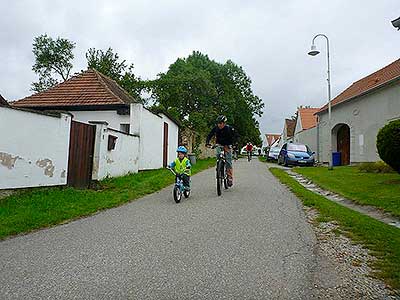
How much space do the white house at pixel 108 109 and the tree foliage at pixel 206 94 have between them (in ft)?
46.7

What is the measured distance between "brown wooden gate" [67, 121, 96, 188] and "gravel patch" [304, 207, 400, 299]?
7428mm

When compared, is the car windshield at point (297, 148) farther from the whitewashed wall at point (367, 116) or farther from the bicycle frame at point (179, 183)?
the bicycle frame at point (179, 183)

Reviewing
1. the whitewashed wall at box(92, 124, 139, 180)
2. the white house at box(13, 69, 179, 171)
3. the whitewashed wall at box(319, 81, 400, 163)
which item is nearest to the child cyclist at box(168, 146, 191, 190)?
the whitewashed wall at box(92, 124, 139, 180)

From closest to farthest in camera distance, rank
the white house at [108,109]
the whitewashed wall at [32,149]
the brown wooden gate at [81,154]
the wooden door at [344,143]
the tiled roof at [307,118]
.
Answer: the whitewashed wall at [32,149]
the brown wooden gate at [81,154]
the white house at [108,109]
the wooden door at [344,143]
the tiled roof at [307,118]

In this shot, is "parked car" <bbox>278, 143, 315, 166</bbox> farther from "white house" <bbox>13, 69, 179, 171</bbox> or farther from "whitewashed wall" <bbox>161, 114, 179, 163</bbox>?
"white house" <bbox>13, 69, 179, 171</bbox>

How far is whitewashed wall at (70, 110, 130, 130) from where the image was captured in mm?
18422

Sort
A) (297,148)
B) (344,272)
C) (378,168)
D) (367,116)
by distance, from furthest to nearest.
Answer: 1. (297,148)
2. (367,116)
3. (378,168)
4. (344,272)

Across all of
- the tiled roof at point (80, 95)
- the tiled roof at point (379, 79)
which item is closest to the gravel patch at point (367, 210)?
the tiled roof at point (80, 95)

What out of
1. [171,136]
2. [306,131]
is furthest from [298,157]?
[306,131]

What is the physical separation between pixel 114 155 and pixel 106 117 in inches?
201

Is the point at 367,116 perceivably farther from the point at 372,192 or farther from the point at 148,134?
the point at 372,192

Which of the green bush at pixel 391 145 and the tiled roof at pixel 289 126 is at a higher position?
the tiled roof at pixel 289 126

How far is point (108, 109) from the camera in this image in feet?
61.6

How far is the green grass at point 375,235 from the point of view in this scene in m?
4.30
